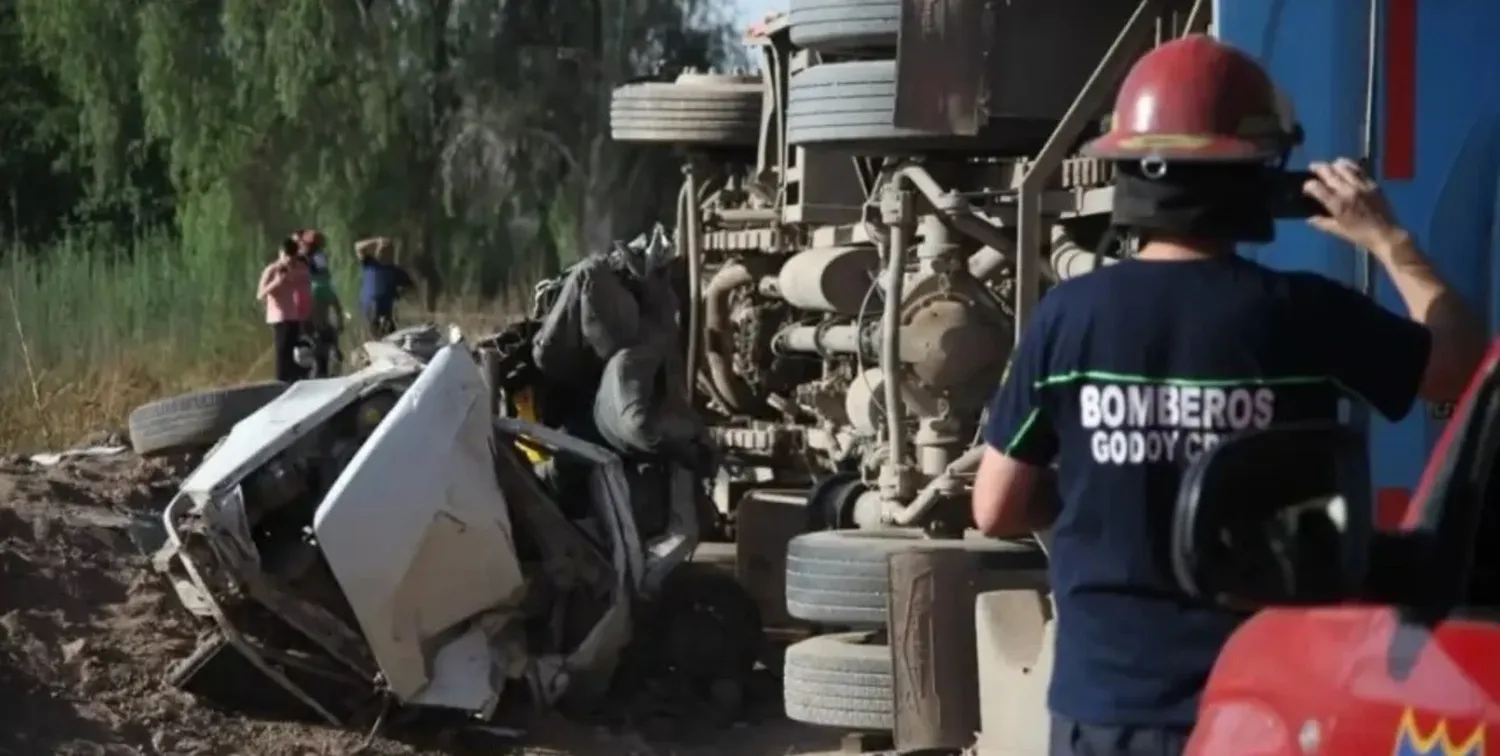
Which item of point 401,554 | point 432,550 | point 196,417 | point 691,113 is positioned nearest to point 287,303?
point 691,113

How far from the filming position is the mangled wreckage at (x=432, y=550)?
30.0 feet

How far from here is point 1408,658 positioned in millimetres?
2842

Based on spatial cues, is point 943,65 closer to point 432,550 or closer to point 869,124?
point 869,124

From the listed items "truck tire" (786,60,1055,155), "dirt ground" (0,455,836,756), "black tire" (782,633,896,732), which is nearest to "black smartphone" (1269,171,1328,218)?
"black tire" (782,633,896,732)

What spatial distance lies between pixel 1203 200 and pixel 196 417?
8163mm

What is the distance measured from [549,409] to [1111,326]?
7756 millimetres

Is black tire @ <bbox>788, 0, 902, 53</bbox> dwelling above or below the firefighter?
above

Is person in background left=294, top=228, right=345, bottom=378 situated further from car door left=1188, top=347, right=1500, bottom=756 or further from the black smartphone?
car door left=1188, top=347, right=1500, bottom=756

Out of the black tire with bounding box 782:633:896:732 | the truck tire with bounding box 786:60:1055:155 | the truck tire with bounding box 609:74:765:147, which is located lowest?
the black tire with bounding box 782:633:896:732

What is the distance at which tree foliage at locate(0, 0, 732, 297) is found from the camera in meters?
36.3

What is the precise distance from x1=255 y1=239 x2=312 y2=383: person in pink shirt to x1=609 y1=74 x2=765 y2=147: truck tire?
349 inches

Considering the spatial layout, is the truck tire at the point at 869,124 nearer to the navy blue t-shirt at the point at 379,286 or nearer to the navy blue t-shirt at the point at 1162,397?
the navy blue t-shirt at the point at 1162,397

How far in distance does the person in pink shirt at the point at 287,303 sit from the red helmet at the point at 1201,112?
17604mm

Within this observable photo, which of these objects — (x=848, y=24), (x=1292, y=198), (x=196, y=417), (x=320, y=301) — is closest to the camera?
(x=1292, y=198)
